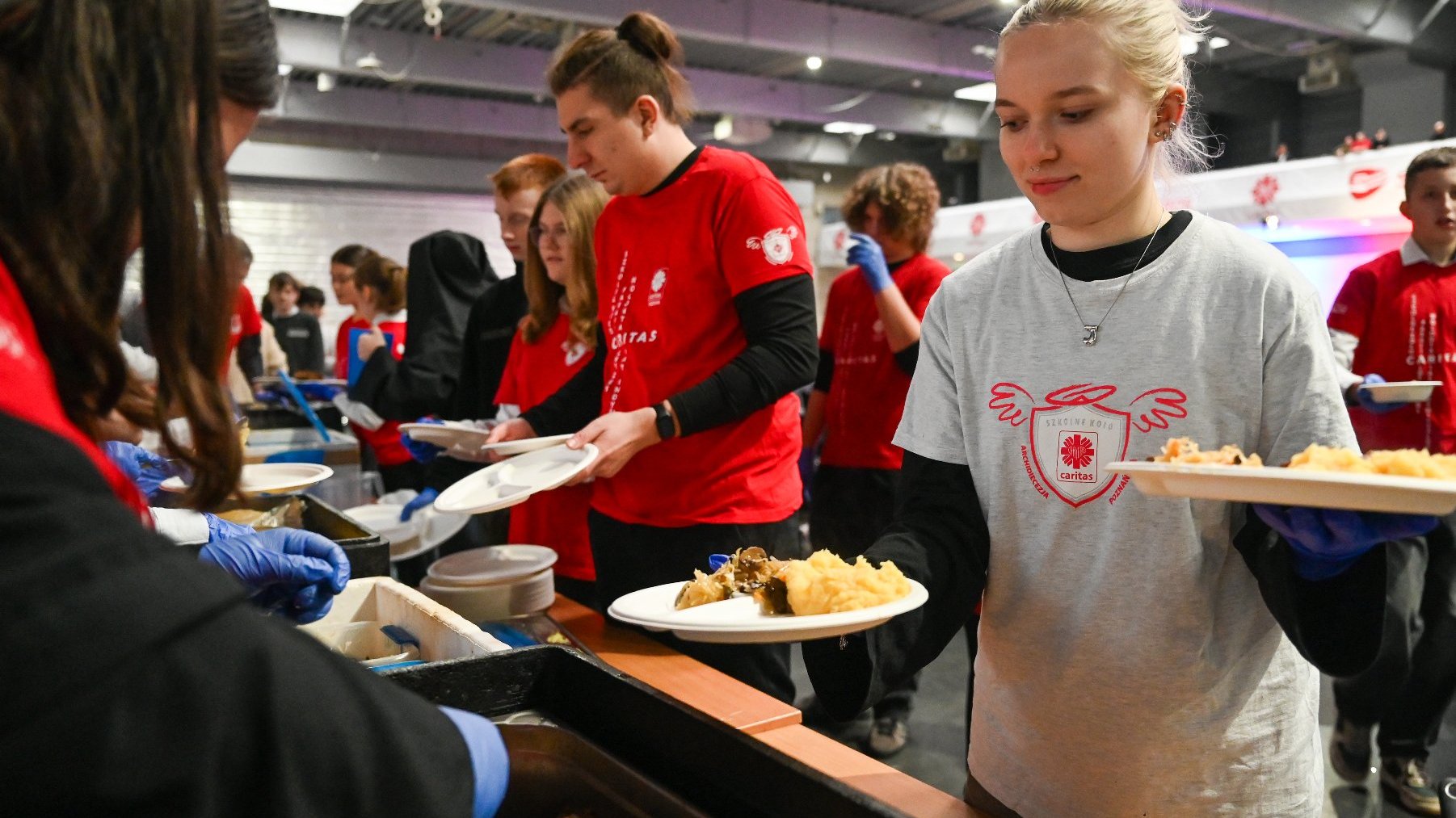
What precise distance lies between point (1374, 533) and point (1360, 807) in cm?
261

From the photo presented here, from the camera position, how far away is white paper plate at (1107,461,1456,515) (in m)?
0.80

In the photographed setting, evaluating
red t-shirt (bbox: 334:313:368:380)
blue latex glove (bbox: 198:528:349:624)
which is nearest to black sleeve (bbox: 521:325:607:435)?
blue latex glove (bbox: 198:528:349:624)

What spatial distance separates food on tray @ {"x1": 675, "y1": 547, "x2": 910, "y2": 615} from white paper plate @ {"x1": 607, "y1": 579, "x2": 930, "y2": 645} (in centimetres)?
2

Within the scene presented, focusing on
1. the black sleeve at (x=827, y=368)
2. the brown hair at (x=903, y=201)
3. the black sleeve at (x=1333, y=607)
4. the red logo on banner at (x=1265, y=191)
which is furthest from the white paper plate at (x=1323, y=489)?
the red logo on banner at (x=1265, y=191)

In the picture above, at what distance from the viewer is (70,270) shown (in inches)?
22.5

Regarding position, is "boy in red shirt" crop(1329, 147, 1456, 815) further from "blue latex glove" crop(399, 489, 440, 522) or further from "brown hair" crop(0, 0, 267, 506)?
"brown hair" crop(0, 0, 267, 506)

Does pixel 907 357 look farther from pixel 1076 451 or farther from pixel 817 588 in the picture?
pixel 817 588

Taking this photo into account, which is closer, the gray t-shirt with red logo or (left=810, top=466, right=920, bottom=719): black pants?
the gray t-shirt with red logo

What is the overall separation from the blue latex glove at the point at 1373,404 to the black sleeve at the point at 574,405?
2.10m

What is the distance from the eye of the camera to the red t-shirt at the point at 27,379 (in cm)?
51

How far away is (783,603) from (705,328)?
3.43ft

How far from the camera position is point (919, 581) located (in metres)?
1.18

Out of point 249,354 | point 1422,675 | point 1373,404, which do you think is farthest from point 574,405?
point 249,354

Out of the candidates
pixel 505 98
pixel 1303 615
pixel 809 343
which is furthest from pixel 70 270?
pixel 505 98
